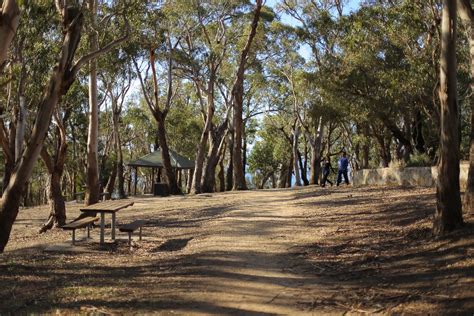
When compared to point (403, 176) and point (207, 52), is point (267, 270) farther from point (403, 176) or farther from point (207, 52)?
point (207, 52)

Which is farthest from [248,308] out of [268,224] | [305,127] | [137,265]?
[305,127]

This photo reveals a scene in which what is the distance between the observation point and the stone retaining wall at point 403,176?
15.9 meters

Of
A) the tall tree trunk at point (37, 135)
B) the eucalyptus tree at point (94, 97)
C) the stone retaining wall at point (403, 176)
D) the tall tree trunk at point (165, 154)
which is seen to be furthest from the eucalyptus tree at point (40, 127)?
the tall tree trunk at point (165, 154)

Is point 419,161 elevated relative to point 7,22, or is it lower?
lower

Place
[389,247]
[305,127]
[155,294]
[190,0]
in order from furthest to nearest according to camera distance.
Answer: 1. [305,127]
2. [190,0]
3. [389,247]
4. [155,294]

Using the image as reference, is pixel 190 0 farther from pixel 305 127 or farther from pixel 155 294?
pixel 155 294

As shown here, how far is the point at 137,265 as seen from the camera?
8258 mm

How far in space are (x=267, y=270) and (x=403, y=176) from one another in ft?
39.1

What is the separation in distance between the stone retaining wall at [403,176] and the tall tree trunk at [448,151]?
6529 mm

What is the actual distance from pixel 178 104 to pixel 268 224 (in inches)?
1457

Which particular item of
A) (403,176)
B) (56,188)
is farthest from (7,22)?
(403,176)

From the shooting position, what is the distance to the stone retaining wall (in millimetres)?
15859

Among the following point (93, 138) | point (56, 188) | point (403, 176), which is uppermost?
point (93, 138)

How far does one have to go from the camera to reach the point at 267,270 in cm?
730
